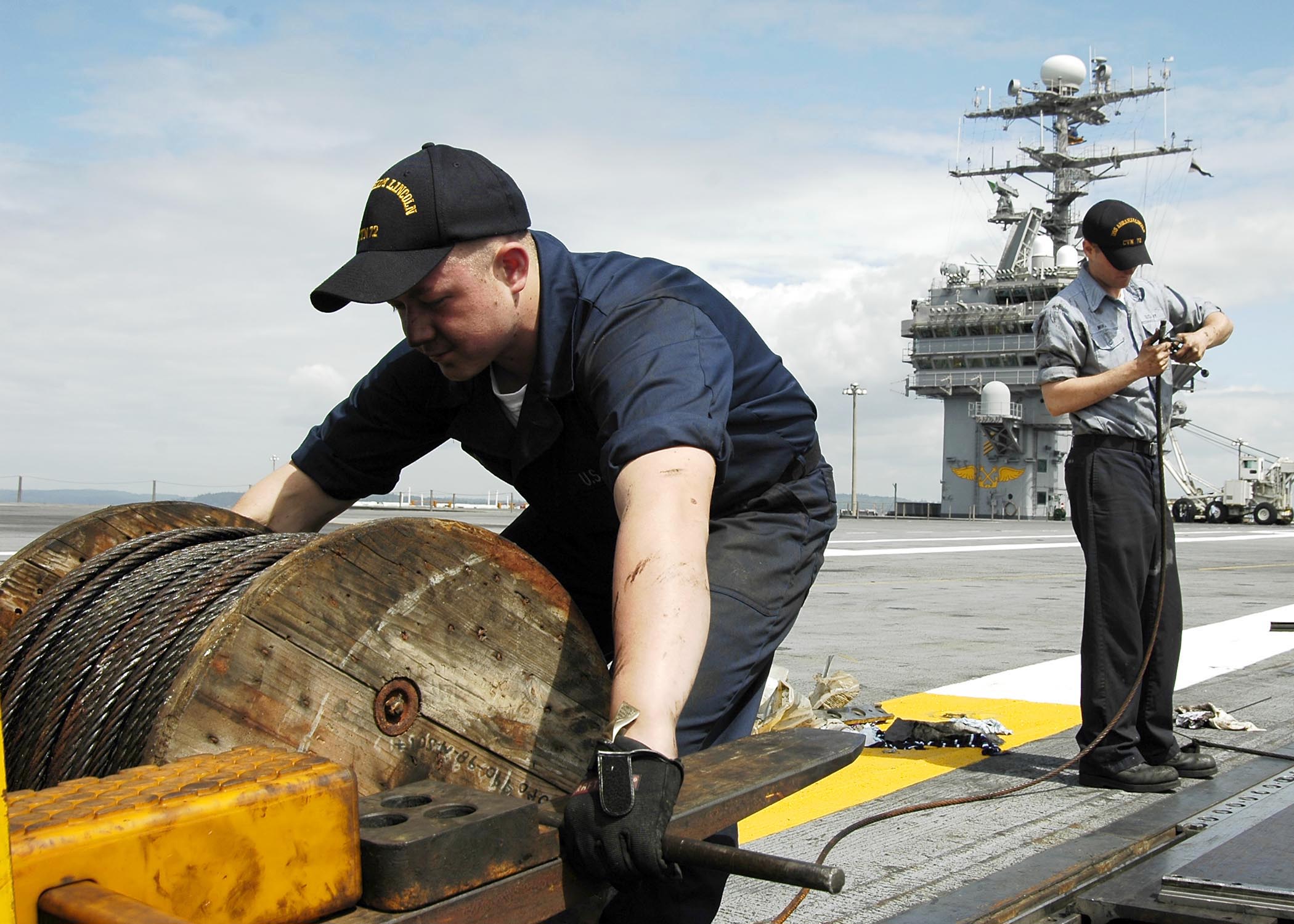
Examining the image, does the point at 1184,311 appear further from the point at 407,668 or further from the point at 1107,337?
the point at 407,668

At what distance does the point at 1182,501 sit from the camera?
53.5 m

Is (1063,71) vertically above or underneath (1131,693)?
above

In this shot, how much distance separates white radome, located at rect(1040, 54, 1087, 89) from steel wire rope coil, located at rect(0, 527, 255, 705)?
63720mm

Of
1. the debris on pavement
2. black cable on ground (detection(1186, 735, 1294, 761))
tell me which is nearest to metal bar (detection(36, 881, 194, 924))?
black cable on ground (detection(1186, 735, 1294, 761))

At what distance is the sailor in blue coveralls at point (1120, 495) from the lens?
14.2 ft

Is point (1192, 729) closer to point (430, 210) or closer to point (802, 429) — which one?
point (802, 429)

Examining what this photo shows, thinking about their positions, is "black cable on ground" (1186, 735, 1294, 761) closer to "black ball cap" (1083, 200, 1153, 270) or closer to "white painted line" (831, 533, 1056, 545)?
"black ball cap" (1083, 200, 1153, 270)

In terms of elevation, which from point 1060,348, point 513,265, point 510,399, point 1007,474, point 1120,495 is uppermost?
point 1007,474

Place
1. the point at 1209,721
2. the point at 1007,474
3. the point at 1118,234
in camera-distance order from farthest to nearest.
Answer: the point at 1007,474, the point at 1209,721, the point at 1118,234

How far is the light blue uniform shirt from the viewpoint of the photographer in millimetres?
4461

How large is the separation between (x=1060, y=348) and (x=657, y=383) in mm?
2931

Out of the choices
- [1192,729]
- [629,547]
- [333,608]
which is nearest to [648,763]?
[629,547]

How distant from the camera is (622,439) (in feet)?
6.53

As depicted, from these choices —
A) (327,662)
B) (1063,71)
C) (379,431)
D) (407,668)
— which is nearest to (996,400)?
(1063,71)
